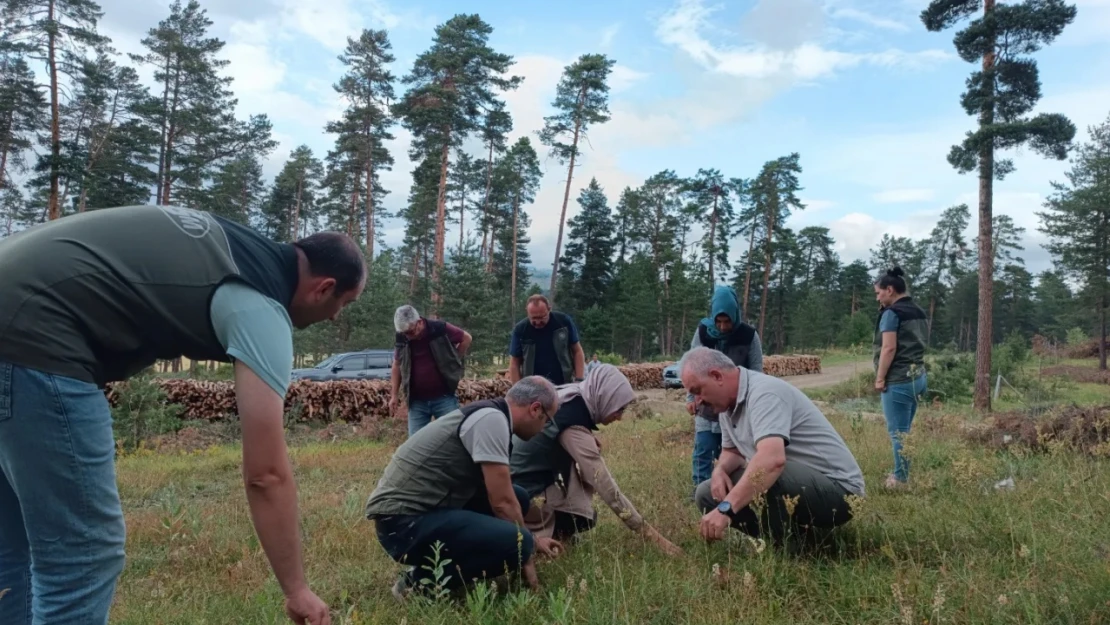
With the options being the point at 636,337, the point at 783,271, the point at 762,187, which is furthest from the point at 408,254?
the point at 783,271

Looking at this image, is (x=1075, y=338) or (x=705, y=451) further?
(x=1075, y=338)

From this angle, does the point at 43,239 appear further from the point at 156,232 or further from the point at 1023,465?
the point at 1023,465

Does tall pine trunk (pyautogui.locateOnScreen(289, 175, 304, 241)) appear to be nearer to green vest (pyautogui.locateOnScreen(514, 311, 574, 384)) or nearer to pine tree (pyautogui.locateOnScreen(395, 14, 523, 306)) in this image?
pine tree (pyautogui.locateOnScreen(395, 14, 523, 306))

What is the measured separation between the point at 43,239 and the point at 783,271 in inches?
2279

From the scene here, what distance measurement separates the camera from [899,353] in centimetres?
519

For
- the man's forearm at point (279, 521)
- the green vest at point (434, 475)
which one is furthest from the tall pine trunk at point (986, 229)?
the man's forearm at point (279, 521)

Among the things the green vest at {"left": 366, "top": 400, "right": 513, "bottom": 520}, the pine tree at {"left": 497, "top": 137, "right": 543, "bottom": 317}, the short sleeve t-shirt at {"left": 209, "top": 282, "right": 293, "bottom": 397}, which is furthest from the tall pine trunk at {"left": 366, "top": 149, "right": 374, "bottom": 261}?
the short sleeve t-shirt at {"left": 209, "top": 282, "right": 293, "bottom": 397}

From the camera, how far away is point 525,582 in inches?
127

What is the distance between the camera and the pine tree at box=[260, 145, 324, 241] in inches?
1628

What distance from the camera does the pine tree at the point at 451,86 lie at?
86.3 ft

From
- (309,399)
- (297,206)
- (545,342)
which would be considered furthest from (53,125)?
(545,342)

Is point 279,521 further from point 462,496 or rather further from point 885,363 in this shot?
point 885,363

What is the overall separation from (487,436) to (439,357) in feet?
11.1

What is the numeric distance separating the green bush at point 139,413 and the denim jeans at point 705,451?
872 cm
